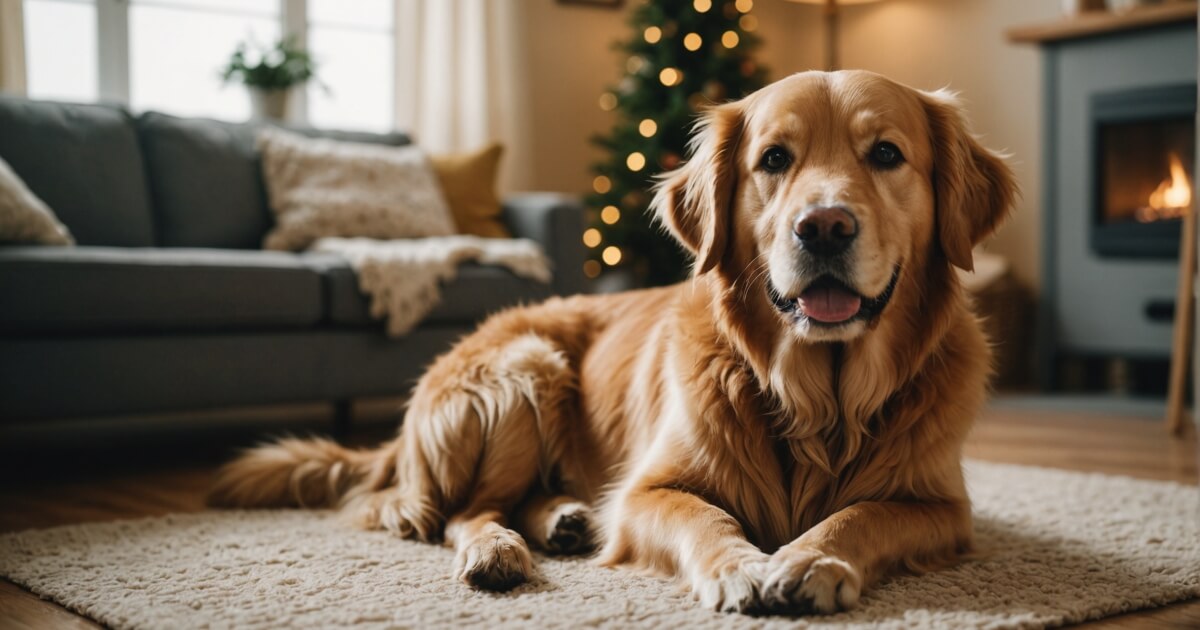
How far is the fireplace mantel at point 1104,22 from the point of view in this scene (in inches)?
175

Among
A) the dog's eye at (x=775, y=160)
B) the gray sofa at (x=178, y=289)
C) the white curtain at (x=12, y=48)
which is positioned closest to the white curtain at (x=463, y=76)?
the gray sofa at (x=178, y=289)

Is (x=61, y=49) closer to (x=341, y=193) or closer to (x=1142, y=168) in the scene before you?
(x=341, y=193)

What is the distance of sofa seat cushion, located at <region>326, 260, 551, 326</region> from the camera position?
346cm

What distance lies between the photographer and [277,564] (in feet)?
6.13

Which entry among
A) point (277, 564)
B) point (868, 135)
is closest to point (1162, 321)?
A: point (868, 135)

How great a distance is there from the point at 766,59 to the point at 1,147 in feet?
15.1

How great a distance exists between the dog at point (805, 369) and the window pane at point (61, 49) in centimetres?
350

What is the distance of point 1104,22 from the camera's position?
468 cm

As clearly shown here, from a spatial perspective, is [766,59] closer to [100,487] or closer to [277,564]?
[100,487]

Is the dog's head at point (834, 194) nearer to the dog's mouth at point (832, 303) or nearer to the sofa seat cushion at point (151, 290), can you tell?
the dog's mouth at point (832, 303)

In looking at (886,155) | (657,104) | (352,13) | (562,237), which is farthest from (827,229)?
(352,13)

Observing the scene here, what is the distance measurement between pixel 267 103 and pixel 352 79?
880mm

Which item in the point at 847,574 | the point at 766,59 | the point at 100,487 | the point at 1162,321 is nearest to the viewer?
the point at 847,574

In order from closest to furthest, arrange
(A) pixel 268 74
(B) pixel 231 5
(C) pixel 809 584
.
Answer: (C) pixel 809 584 < (A) pixel 268 74 < (B) pixel 231 5
